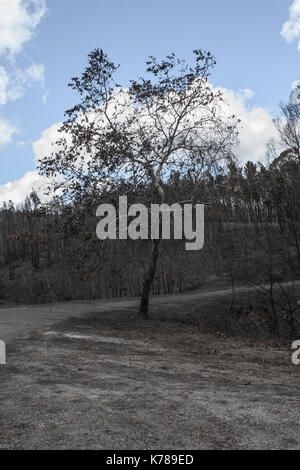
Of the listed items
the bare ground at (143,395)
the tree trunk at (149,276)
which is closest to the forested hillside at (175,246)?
the tree trunk at (149,276)

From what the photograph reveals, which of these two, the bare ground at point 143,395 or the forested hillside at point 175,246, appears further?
the forested hillside at point 175,246

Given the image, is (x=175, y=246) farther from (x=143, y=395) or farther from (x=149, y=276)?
(x=143, y=395)

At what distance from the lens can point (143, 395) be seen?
5.05 meters

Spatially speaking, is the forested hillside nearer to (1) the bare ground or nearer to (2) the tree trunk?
(2) the tree trunk

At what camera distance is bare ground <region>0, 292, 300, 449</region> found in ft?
11.9

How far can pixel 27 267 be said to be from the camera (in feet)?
216

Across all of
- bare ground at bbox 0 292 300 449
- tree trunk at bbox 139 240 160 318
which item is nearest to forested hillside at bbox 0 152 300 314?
tree trunk at bbox 139 240 160 318

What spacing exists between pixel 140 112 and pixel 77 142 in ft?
8.91

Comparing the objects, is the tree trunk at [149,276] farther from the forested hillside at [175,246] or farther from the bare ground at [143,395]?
the bare ground at [143,395]

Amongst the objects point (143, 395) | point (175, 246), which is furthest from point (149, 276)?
point (143, 395)

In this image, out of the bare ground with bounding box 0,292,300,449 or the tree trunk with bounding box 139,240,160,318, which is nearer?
the bare ground with bounding box 0,292,300,449

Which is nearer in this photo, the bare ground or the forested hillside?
the bare ground

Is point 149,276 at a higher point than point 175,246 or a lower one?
lower

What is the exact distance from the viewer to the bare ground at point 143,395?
362 centimetres
